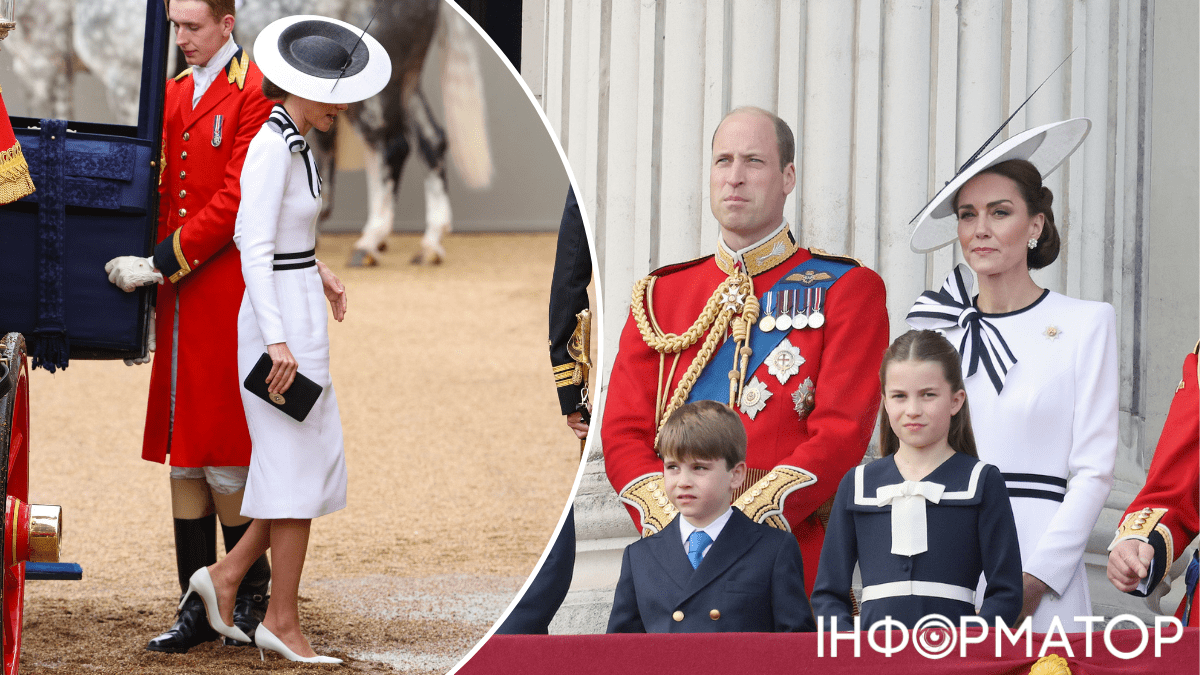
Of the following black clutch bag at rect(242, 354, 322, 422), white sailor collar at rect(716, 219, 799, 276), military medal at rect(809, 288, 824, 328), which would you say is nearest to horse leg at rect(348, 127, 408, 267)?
black clutch bag at rect(242, 354, 322, 422)

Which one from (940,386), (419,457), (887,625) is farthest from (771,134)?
(419,457)

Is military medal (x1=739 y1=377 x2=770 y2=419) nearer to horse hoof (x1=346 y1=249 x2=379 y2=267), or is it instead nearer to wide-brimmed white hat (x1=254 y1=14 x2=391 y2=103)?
wide-brimmed white hat (x1=254 y1=14 x2=391 y2=103)

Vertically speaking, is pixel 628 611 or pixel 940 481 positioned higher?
pixel 940 481

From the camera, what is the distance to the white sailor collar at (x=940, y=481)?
2215 mm

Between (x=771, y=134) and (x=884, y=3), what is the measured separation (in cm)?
74

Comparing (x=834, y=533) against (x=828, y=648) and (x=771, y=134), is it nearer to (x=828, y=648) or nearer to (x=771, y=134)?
(x=828, y=648)

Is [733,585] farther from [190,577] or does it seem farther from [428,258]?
[428,258]

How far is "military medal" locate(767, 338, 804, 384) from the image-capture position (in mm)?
2365

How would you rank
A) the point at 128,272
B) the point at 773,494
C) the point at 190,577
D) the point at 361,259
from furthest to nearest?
1. the point at 361,259
2. the point at 190,577
3. the point at 128,272
4. the point at 773,494

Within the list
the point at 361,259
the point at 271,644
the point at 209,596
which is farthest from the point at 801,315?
the point at 361,259

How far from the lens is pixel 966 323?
2416 mm

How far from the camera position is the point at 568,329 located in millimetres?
2361

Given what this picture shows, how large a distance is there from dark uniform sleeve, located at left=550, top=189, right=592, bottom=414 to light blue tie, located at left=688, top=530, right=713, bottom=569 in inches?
12.2

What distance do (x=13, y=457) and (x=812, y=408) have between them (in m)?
1.54
